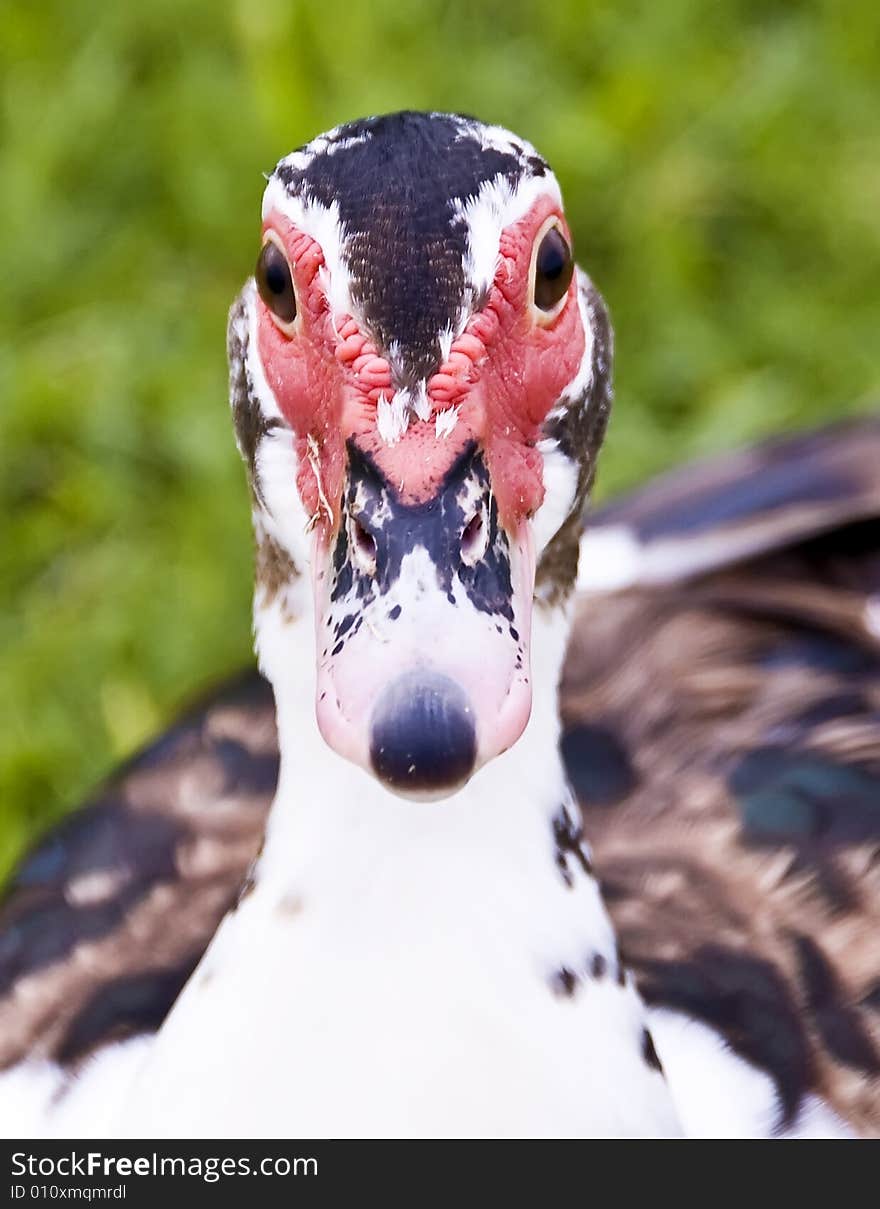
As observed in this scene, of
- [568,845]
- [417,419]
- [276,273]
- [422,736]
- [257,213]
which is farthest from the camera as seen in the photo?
[257,213]

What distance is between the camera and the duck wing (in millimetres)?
1887

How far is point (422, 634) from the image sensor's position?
1.33 metres

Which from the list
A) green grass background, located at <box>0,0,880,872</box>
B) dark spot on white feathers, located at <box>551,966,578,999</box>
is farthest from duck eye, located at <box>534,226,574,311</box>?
green grass background, located at <box>0,0,880,872</box>

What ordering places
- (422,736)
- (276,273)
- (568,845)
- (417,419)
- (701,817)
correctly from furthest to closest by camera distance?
1. (701,817)
2. (568,845)
3. (276,273)
4. (417,419)
5. (422,736)

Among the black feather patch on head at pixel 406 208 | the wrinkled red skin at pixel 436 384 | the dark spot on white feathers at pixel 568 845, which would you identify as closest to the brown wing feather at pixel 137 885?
the dark spot on white feathers at pixel 568 845

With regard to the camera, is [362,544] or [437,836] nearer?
[362,544]

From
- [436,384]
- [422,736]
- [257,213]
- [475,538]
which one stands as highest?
[257,213]

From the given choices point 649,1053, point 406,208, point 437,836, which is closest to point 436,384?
point 406,208

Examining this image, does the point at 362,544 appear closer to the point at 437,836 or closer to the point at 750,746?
the point at 437,836

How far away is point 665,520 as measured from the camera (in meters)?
2.49

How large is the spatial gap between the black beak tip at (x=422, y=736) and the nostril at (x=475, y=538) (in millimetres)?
102

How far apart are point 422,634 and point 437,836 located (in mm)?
269

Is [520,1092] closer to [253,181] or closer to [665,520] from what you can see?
[665,520]

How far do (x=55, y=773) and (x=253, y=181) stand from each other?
3.49ft
